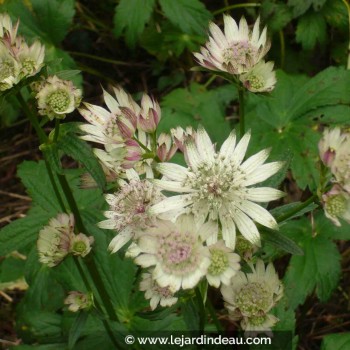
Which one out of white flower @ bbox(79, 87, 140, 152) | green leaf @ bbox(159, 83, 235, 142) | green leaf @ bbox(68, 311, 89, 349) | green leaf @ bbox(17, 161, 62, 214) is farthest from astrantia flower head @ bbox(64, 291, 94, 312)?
green leaf @ bbox(159, 83, 235, 142)

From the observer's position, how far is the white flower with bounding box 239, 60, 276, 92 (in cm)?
169

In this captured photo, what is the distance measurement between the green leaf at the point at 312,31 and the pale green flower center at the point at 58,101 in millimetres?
1988

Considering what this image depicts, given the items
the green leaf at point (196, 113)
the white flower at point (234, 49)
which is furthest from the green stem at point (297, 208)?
the green leaf at point (196, 113)

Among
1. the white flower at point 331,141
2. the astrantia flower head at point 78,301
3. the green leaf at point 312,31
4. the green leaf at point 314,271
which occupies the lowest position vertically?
the green leaf at point 314,271

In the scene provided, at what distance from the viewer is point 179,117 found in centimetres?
282

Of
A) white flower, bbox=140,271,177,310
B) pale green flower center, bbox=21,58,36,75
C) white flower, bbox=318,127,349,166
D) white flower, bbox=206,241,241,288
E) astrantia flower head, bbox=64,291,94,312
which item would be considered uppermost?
pale green flower center, bbox=21,58,36,75

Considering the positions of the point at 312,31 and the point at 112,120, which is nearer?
the point at 112,120

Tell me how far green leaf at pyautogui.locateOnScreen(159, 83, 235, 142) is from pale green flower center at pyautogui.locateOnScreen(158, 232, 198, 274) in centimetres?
139

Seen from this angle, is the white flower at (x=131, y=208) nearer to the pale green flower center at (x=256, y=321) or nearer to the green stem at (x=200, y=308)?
the green stem at (x=200, y=308)

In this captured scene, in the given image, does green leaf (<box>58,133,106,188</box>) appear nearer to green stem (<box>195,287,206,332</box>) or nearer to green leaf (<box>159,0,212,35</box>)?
green stem (<box>195,287,206,332</box>)

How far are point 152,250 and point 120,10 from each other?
2059 mm

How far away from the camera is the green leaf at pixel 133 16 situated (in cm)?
297

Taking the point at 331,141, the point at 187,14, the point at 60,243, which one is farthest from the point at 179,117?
the point at 331,141

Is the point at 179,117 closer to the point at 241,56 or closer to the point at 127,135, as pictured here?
the point at 241,56
